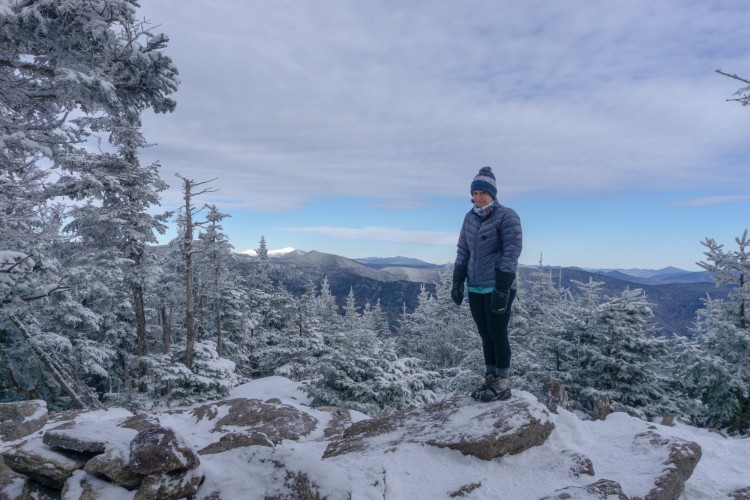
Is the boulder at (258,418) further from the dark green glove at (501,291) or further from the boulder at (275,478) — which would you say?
the dark green glove at (501,291)

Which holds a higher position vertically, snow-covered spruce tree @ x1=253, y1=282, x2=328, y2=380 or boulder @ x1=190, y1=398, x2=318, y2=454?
boulder @ x1=190, y1=398, x2=318, y2=454

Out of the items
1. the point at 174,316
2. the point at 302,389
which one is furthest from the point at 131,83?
the point at 174,316

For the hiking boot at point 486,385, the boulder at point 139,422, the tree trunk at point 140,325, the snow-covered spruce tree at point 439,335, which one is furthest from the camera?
the snow-covered spruce tree at point 439,335

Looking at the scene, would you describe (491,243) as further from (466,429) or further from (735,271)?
(735,271)

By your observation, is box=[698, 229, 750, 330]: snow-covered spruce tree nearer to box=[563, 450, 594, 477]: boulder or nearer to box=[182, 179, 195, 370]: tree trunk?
box=[563, 450, 594, 477]: boulder

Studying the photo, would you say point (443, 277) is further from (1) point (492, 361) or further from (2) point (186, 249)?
(1) point (492, 361)

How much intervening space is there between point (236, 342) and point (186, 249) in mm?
13564

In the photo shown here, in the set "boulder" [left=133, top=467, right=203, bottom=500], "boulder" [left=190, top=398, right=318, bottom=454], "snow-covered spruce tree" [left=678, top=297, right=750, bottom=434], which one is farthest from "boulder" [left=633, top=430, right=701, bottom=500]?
"snow-covered spruce tree" [left=678, top=297, right=750, bottom=434]

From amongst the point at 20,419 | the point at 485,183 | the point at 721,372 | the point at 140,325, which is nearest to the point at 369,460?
the point at 485,183

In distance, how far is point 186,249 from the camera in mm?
18641

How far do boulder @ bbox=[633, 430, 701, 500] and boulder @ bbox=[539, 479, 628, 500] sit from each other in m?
0.42

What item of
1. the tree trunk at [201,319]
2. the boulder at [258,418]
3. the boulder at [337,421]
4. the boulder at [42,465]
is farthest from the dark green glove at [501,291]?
the tree trunk at [201,319]

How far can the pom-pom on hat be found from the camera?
5.61 m

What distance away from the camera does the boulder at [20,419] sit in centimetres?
816
